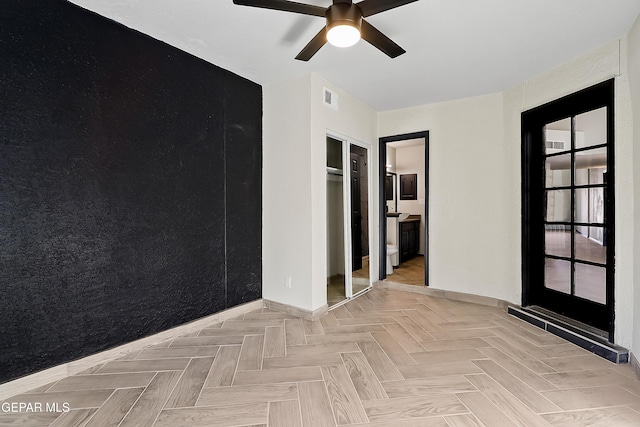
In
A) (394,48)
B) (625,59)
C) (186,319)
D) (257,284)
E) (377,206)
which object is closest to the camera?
(394,48)

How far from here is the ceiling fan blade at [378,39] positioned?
6.11 feet

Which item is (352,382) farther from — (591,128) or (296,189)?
(591,128)

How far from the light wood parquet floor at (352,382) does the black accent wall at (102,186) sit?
0.38 meters

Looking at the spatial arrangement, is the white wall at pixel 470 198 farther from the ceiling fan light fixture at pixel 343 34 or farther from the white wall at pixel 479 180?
the ceiling fan light fixture at pixel 343 34

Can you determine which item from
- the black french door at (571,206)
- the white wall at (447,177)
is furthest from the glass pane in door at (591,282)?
the white wall at (447,177)

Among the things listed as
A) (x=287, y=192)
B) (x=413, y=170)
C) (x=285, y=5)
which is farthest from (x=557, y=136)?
(x=413, y=170)

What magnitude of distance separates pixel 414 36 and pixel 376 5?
846mm

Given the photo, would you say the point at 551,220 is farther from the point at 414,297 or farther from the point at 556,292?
the point at 414,297

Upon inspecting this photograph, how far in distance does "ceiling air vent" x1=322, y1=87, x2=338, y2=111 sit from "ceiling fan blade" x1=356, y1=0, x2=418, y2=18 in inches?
58.2

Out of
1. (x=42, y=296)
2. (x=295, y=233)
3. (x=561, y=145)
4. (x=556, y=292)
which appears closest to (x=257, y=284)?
(x=295, y=233)

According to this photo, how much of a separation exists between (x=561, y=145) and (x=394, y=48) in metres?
2.15

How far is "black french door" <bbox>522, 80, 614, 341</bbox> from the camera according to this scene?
2.53 metres

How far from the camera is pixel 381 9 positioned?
5.63ft

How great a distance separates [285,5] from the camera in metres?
1.70
